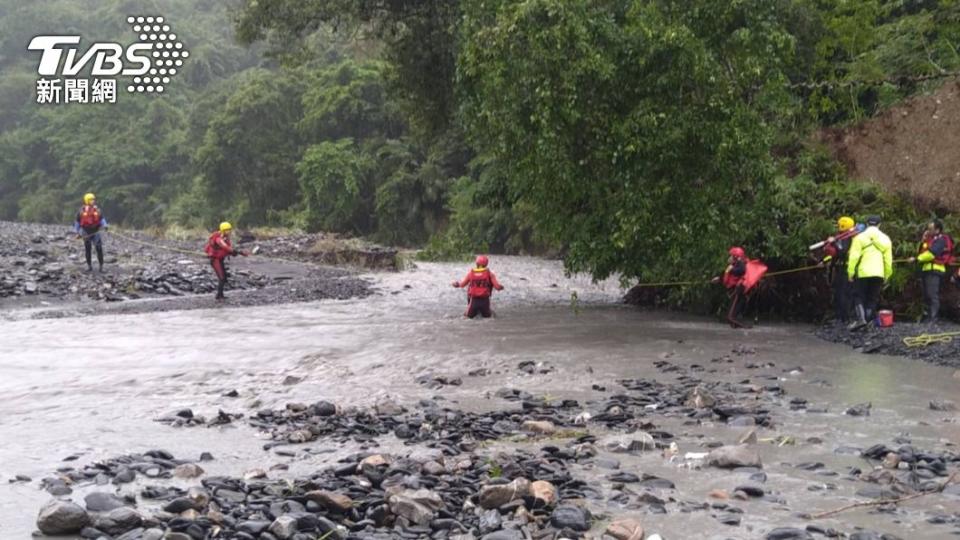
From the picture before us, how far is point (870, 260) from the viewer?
15000mm

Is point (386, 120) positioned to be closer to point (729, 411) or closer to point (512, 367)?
point (512, 367)

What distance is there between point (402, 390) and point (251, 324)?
779 centimetres

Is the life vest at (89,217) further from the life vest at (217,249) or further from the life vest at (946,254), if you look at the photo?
the life vest at (946,254)

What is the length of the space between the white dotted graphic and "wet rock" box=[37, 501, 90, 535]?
214 feet

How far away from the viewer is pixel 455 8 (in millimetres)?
20156

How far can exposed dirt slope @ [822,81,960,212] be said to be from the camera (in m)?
18.6

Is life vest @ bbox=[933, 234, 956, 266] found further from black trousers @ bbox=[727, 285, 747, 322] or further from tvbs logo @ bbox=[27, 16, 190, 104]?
tvbs logo @ bbox=[27, 16, 190, 104]

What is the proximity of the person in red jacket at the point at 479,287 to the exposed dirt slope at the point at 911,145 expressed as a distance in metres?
7.91

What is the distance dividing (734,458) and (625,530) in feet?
6.07

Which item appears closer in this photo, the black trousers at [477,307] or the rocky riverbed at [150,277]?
the black trousers at [477,307]

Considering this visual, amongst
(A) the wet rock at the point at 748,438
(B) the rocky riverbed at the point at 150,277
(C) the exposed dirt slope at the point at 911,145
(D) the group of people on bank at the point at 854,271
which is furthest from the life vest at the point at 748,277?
(B) the rocky riverbed at the point at 150,277

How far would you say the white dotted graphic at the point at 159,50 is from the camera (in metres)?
67.4

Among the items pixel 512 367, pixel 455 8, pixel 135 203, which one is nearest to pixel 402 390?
pixel 512 367

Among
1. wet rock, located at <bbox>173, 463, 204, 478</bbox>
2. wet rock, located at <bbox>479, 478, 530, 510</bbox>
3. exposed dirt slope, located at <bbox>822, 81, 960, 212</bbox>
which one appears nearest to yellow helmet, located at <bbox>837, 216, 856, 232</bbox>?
exposed dirt slope, located at <bbox>822, 81, 960, 212</bbox>
